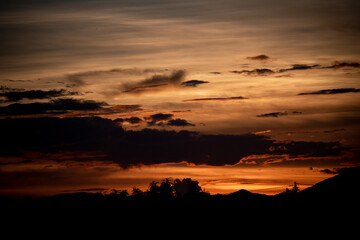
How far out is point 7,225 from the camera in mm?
125938

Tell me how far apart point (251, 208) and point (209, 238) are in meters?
21.1

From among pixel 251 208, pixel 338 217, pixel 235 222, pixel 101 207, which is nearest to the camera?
pixel 338 217

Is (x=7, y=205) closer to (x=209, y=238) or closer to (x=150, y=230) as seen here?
(x=150, y=230)

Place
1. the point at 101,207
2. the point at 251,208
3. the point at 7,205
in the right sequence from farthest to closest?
the point at 7,205 → the point at 101,207 → the point at 251,208

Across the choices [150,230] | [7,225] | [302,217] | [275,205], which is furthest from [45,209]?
[302,217]

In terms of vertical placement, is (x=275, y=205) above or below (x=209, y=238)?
above

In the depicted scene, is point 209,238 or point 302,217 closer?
point 302,217

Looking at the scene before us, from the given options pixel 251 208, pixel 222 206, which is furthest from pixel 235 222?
pixel 222 206

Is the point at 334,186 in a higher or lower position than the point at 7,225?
higher

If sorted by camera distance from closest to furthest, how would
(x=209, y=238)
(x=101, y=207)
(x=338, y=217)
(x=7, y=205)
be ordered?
(x=338, y=217) < (x=209, y=238) < (x=101, y=207) < (x=7, y=205)

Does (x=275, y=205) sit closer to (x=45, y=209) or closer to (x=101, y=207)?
(x=101, y=207)

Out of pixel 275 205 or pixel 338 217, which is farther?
pixel 275 205

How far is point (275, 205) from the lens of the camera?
126062mm

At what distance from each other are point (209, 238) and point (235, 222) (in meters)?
11.1
